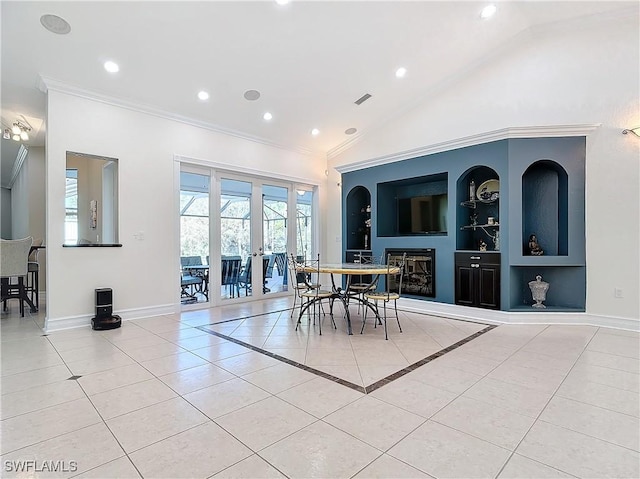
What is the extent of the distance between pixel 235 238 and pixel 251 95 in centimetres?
242

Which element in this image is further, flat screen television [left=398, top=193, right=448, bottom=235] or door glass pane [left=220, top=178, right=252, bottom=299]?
door glass pane [left=220, top=178, right=252, bottom=299]

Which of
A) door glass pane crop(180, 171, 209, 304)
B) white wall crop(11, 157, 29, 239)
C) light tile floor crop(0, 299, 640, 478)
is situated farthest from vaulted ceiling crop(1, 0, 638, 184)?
light tile floor crop(0, 299, 640, 478)

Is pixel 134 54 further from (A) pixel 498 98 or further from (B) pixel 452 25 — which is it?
(A) pixel 498 98

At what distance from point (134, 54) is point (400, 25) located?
124 inches

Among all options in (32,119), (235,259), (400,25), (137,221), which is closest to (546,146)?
(400,25)

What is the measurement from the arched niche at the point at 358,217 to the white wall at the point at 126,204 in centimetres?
261

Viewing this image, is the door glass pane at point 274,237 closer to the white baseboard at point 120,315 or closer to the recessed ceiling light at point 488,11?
the white baseboard at point 120,315

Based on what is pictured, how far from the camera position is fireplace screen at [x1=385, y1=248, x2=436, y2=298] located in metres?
5.46

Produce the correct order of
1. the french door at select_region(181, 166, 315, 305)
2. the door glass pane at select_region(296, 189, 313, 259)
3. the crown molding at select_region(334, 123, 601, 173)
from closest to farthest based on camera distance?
the crown molding at select_region(334, 123, 601, 173) < the french door at select_region(181, 166, 315, 305) < the door glass pane at select_region(296, 189, 313, 259)

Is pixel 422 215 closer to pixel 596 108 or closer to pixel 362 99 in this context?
pixel 362 99

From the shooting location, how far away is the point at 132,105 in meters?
4.71

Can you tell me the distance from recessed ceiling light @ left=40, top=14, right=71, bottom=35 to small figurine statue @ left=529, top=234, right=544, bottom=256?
246 inches

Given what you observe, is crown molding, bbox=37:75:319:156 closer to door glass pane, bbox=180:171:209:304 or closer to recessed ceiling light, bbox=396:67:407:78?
door glass pane, bbox=180:171:209:304

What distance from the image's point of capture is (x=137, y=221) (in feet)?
15.8
